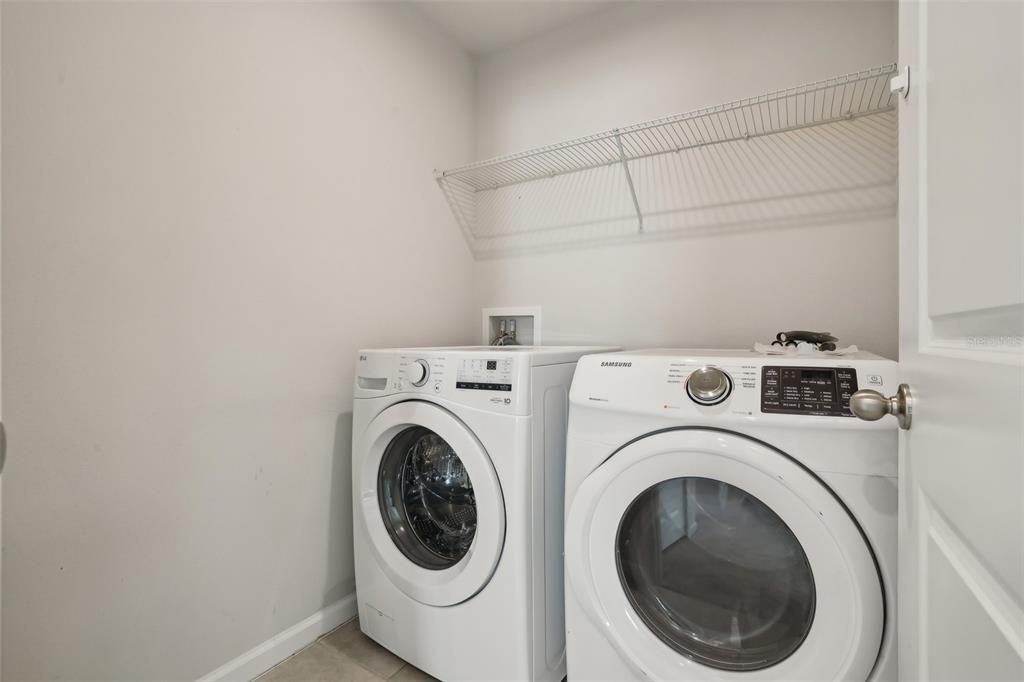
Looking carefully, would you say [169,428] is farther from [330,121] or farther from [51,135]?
[330,121]

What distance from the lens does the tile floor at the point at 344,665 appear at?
1.38 meters

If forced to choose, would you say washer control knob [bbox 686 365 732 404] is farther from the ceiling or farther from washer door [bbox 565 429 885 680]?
the ceiling

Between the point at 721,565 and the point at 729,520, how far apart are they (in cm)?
11

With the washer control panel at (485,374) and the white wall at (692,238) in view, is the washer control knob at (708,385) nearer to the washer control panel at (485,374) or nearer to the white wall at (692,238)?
the washer control panel at (485,374)

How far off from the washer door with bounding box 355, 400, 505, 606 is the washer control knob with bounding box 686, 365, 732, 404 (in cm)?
55

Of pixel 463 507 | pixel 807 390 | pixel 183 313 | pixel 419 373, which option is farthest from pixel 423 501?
pixel 807 390

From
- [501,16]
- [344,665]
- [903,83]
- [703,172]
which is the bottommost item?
[344,665]

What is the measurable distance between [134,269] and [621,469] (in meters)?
1.24

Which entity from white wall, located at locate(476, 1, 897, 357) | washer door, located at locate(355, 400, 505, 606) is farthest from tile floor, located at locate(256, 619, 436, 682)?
white wall, located at locate(476, 1, 897, 357)

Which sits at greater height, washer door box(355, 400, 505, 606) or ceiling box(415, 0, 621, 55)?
ceiling box(415, 0, 621, 55)

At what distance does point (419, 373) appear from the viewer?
1.33m

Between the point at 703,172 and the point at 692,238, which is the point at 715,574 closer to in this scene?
the point at 692,238

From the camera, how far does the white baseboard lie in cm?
133

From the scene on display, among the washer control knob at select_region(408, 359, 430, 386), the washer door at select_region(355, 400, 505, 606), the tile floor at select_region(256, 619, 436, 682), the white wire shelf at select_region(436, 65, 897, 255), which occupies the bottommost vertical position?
the tile floor at select_region(256, 619, 436, 682)
